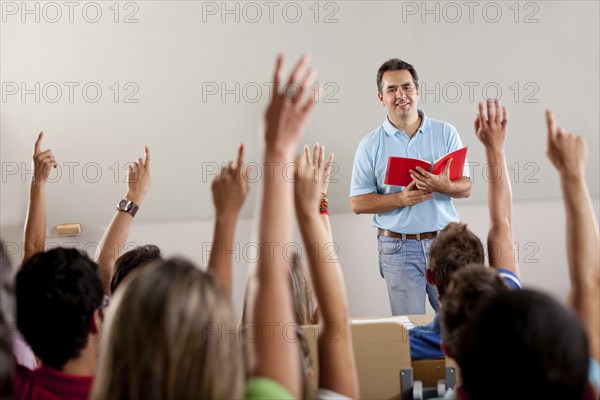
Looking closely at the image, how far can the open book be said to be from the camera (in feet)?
10.4

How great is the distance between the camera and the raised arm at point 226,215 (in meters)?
1.56

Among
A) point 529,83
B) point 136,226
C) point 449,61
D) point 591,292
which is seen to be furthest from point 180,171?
point 591,292

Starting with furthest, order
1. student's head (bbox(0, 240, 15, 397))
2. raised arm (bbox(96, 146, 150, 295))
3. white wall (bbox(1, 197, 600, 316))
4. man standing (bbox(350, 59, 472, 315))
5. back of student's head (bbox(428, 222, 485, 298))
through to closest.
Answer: white wall (bbox(1, 197, 600, 316))
man standing (bbox(350, 59, 472, 315))
raised arm (bbox(96, 146, 150, 295))
back of student's head (bbox(428, 222, 485, 298))
student's head (bbox(0, 240, 15, 397))

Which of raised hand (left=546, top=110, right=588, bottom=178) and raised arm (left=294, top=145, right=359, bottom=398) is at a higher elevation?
raised hand (left=546, top=110, right=588, bottom=178)

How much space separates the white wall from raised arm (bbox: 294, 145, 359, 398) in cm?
257

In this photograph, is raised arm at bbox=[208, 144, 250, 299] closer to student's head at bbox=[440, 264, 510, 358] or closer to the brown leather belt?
student's head at bbox=[440, 264, 510, 358]

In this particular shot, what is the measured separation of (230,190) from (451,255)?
69 cm

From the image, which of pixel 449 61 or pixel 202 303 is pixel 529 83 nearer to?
pixel 449 61

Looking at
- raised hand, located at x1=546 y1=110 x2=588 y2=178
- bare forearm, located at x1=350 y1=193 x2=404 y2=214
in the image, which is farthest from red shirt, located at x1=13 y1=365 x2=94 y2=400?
bare forearm, located at x1=350 y1=193 x2=404 y2=214

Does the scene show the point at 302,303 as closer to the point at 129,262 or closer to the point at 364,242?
the point at 129,262

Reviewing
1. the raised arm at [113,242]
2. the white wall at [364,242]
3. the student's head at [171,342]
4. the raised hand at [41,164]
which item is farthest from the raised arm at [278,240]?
the white wall at [364,242]

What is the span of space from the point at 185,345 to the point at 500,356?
434 mm

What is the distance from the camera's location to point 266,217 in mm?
1164

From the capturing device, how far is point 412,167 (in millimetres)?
3209
